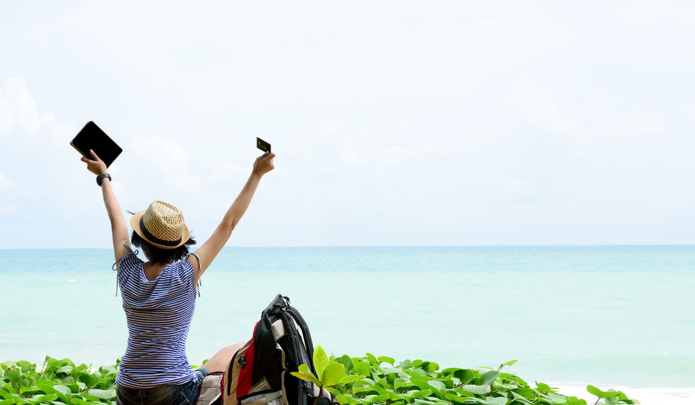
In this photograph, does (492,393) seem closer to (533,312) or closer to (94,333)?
(94,333)

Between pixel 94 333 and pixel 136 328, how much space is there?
10.5 meters

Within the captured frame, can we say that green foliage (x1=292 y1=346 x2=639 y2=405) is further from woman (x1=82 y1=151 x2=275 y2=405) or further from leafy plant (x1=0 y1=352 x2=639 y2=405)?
woman (x1=82 y1=151 x2=275 y2=405)

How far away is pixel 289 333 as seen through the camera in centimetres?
207

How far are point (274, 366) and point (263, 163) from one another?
0.86m

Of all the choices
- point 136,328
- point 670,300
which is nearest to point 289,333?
point 136,328

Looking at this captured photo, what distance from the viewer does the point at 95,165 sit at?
2.66m

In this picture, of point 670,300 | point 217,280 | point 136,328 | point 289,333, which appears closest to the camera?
point 289,333

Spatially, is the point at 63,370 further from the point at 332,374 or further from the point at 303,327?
the point at 332,374

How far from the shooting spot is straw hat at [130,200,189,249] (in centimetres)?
227

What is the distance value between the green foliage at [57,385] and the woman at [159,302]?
1220mm

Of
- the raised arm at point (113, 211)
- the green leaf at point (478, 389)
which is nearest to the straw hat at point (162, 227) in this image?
the raised arm at point (113, 211)

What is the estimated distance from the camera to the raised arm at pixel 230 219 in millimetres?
2357

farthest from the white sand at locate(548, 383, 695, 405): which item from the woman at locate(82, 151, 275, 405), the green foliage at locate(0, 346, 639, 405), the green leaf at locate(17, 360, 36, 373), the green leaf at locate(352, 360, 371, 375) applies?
the green leaf at locate(17, 360, 36, 373)

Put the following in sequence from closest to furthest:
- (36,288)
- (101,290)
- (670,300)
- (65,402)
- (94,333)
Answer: (65,402) < (94,333) < (670,300) < (101,290) < (36,288)
